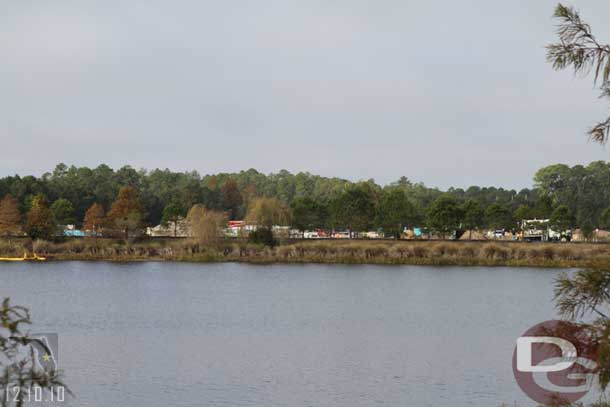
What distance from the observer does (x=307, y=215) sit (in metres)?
90.6

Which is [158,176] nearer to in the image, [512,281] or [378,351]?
[512,281]

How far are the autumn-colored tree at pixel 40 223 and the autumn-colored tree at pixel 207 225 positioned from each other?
16.7 m

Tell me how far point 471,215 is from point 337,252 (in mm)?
20682

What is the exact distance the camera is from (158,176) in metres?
174

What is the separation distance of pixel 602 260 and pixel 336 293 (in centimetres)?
3856

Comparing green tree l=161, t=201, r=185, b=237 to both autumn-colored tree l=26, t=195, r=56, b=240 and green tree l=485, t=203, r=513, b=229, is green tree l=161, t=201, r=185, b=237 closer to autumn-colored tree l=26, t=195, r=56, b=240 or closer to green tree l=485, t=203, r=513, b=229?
autumn-colored tree l=26, t=195, r=56, b=240

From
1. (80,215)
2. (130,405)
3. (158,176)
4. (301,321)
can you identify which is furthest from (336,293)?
(158,176)

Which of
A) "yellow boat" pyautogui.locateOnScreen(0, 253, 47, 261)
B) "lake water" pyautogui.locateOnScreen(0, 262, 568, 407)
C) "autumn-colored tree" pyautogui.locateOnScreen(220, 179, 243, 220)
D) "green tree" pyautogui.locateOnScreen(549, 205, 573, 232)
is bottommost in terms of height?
"lake water" pyautogui.locateOnScreen(0, 262, 568, 407)

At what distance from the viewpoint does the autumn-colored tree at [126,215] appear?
281 feet

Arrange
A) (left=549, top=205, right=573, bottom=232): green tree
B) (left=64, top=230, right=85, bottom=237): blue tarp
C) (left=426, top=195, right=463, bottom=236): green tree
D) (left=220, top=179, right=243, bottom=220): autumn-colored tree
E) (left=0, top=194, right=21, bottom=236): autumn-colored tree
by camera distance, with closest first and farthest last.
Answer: (left=0, top=194, right=21, bottom=236): autumn-colored tree < (left=426, top=195, right=463, bottom=236): green tree < (left=549, top=205, right=573, bottom=232): green tree < (left=64, top=230, right=85, bottom=237): blue tarp < (left=220, top=179, right=243, bottom=220): autumn-colored tree

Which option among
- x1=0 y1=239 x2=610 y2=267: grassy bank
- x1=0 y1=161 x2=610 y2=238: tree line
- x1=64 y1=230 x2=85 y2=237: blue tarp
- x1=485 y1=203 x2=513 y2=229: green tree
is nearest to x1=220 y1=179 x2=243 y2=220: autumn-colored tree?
x1=0 y1=161 x2=610 y2=238: tree line

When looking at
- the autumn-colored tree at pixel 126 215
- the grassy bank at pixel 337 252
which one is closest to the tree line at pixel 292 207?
the autumn-colored tree at pixel 126 215

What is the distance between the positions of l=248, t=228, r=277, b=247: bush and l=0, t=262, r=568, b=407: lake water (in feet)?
49.8

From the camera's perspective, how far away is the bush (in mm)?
77062
